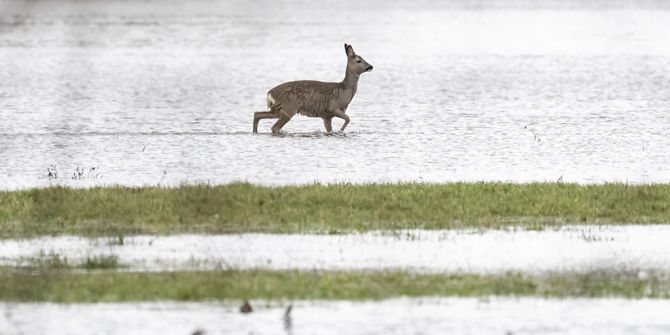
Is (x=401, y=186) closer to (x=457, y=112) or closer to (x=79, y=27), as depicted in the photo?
(x=457, y=112)

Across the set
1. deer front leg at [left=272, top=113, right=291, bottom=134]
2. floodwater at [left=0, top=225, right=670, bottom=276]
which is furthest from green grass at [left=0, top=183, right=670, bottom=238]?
deer front leg at [left=272, top=113, right=291, bottom=134]

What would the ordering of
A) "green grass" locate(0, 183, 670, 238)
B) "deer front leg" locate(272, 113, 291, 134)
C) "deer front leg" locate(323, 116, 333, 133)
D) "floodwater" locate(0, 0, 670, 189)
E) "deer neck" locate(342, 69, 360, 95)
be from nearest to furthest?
"green grass" locate(0, 183, 670, 238)
"floodwater" locate(0, 0, 670, 189)
"deer neck" locate(342, 69, 360, 95)
"deer front leg" locate(272, 113, 291, 134)
"deer front leg" locate(323, 116, 333, 133)

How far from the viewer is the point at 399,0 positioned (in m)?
98.0

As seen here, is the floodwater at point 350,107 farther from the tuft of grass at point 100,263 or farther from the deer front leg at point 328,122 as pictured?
the tuft of grass at point 100,263

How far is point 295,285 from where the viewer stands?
455 inches

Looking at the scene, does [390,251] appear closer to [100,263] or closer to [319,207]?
[100,263]

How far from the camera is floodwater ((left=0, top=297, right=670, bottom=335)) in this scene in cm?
1013

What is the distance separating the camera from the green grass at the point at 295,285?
11250mm

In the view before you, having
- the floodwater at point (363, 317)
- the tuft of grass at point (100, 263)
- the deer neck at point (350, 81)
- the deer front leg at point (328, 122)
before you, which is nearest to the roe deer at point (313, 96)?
the deer neck at point (350, 81)

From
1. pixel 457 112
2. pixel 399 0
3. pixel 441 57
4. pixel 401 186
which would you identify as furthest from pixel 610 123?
pixel 399 0

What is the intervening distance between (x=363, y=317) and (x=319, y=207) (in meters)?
5.26

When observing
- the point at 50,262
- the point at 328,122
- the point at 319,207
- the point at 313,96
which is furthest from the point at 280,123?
the point at 50,262

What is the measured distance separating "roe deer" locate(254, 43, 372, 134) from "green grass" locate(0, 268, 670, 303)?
1094 cm

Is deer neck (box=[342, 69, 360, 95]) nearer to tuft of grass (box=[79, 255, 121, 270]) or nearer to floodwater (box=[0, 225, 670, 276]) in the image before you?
floodwater (box=[0, 225, 670, 276])
